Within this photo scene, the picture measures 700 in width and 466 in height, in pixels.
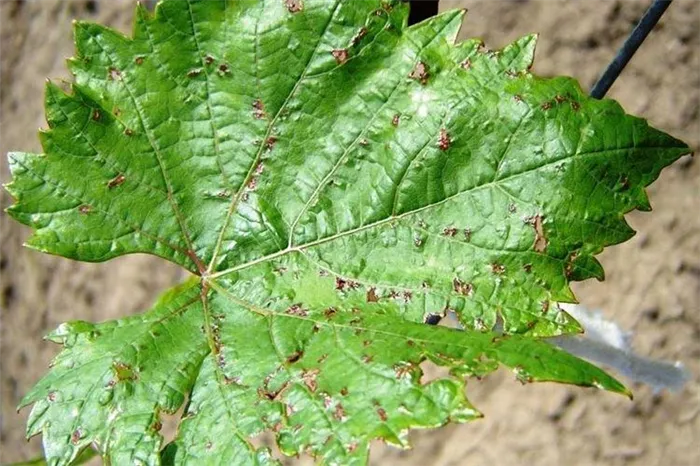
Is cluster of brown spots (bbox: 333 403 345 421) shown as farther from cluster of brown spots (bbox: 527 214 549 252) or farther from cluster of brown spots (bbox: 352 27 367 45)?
cluster of brown spots (bbox: 352 27 367 45)

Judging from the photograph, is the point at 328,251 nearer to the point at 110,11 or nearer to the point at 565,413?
the point at 565,413

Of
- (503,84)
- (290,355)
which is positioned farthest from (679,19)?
(290,355)

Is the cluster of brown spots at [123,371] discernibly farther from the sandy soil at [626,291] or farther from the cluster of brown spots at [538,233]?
the sandy soil at [626,291]

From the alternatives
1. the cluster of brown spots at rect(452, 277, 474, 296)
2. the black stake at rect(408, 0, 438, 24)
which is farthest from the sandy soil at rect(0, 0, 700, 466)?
→ the cluster of brown spots at rect(452, 277, 474, 296)

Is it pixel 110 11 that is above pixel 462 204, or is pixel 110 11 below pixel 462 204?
above

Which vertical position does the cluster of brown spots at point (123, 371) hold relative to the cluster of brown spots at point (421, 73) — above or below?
below

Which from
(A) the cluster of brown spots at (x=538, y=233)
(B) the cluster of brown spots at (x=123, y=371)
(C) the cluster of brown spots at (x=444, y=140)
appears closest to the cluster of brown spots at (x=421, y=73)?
(C) the cluster of brown spots at (x=444, y=140)

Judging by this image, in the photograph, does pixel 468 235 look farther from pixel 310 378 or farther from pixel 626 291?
pixel 626 291
